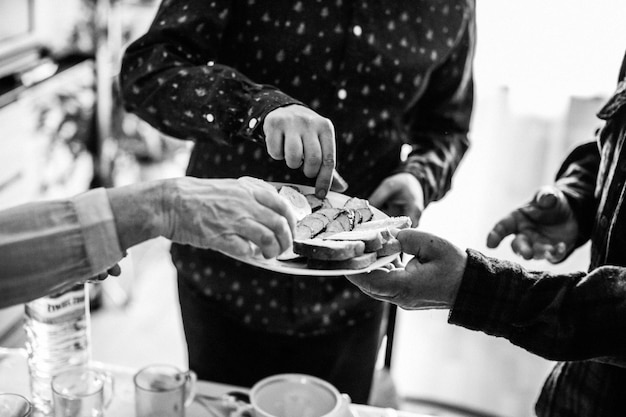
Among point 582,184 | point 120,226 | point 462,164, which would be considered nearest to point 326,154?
point 120,226

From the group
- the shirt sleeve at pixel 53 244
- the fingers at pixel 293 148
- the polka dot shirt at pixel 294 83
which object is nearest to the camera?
the shirt sleeve at pixel 53 244

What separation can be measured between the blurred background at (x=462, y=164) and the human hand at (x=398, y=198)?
3.79 ft

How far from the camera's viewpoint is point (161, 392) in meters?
1.03

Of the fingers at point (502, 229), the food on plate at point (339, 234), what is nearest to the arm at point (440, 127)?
the fingers at point (502, 229)

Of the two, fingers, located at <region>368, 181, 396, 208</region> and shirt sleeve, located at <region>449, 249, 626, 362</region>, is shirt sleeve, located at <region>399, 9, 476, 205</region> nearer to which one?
fingers, located at <region>368, 181, 396, 208</region>

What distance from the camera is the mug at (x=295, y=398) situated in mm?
1055

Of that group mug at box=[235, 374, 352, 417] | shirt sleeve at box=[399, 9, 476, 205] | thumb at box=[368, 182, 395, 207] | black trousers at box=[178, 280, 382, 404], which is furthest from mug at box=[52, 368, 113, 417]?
shirt sleeve at box=[399, 9, 476, 205]

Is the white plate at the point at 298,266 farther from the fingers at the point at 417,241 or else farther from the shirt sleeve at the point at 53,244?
the shirt sleeve at the point at 53,244

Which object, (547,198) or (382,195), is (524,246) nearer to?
(547,198)

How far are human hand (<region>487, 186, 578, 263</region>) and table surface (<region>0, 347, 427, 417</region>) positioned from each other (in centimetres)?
41

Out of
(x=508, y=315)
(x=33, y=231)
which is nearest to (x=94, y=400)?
(x=33, y=231)

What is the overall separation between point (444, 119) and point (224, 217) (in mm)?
805

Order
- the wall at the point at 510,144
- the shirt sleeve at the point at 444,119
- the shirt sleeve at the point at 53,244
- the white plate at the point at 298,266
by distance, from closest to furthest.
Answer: the shirt sleeve at the point at 53,244 < the white plate at the point at 298,266 < the shirt sleeve at the point at 444,119 < the wall at the point at 510,144

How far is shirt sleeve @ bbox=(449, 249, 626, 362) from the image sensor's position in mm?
919
